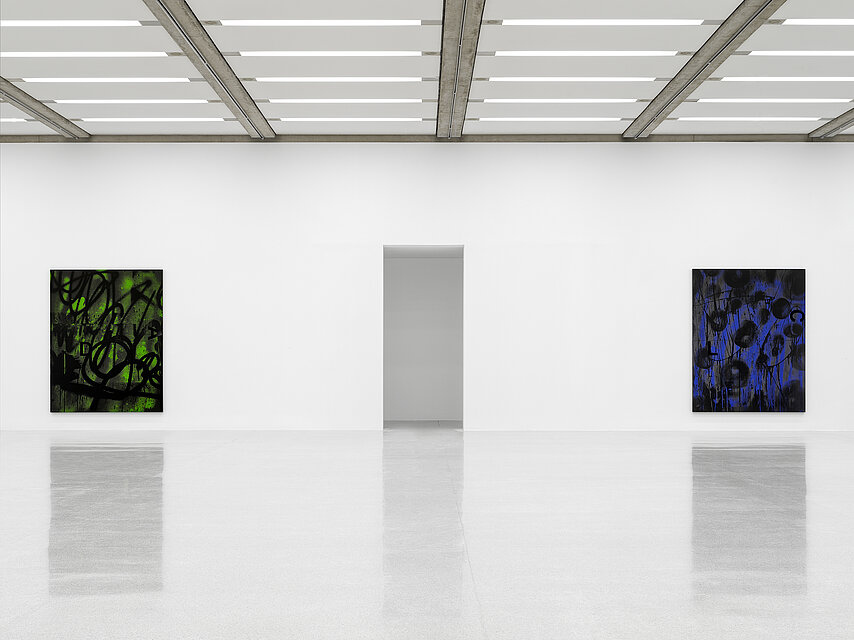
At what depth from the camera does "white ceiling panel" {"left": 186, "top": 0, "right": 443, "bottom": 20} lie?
12.8 meters

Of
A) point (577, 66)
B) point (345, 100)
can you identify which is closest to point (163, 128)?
point (345, 100)

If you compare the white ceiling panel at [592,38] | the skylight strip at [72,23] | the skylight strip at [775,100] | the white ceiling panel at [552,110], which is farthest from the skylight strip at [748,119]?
the skylight strip at [72,23]

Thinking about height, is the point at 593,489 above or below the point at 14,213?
below

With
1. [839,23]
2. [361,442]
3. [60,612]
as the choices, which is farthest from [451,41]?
[60,612]

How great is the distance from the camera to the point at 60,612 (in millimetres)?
6496

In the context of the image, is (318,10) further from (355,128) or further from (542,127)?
(542,127)

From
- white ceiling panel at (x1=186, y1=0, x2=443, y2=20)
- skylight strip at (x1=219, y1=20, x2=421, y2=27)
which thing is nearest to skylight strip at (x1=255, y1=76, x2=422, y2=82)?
skylight strip at (x1=219, y1=20, x2=421, y2=27)

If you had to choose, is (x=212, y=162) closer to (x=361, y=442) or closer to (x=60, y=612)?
(x=361, y=442)

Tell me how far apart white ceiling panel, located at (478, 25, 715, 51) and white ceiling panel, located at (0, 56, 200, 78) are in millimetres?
5394

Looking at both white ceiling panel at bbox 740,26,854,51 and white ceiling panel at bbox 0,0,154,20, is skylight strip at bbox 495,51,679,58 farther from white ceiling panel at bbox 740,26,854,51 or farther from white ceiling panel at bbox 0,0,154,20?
white ceiling panel at bbox 0,0,154,20

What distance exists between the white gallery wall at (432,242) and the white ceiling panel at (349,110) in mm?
2053

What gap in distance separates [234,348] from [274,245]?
2.59 metres

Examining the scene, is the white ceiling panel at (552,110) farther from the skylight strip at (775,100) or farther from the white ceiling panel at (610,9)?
the white ceiling panel at (610,9)

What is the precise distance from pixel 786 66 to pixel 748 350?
7.19 m
